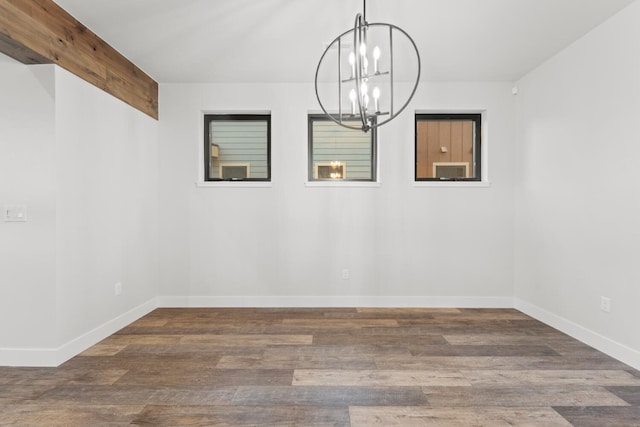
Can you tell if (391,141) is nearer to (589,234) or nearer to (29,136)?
(589,234)

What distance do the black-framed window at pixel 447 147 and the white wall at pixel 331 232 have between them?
172 millimetres

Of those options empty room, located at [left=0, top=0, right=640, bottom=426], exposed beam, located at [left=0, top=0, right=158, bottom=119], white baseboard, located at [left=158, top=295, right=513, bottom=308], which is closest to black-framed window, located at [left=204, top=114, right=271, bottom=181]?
empty room, located at [left=0, top=0, right=640, bottom=426]

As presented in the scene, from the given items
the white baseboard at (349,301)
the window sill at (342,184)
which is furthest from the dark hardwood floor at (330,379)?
the window sill at (342,184)

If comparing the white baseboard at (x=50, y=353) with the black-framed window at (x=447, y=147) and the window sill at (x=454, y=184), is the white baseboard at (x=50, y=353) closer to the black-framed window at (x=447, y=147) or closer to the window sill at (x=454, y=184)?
the window sill at (x=454, y=184)

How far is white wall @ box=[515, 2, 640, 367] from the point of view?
273 centimetres

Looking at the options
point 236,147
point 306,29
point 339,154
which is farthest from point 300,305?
point 306,29

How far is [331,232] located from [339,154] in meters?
0.92

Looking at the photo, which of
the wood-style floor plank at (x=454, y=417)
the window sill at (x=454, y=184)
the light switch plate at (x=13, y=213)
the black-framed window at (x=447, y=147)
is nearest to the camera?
the wood-style floor plank at (x=454, y=417)

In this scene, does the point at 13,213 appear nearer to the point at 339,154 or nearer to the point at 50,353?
the point at 50,353

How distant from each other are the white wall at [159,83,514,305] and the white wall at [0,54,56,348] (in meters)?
1.62

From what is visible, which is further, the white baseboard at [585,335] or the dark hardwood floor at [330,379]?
the white baseboard at [585,335]

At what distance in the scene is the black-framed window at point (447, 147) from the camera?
4414 mm

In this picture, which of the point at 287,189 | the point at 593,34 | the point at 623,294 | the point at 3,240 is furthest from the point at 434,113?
the point at 3,240

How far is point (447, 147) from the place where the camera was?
4.44m
